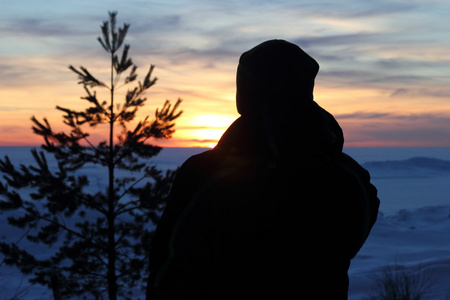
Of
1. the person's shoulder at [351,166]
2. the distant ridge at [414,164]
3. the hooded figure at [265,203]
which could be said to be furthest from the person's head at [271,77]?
the distant ridge at [414,164]

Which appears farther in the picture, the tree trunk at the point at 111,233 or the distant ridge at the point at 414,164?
the distant ridge at the point at 414,164

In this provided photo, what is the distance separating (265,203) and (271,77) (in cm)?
40

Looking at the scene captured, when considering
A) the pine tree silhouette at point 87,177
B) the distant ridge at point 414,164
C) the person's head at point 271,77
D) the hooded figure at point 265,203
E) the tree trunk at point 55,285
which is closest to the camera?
the hooded figure at point 265,203

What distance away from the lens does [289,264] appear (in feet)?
5.41

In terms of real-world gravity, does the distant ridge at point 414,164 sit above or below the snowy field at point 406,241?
above

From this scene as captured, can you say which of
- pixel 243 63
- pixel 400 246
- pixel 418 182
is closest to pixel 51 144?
pixel 243 63

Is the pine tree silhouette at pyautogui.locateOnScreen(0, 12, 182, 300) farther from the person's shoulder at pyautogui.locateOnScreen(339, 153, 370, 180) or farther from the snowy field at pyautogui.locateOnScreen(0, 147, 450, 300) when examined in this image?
the person's shoulder at pyautogui.locateOnScreen(339, 153, 370, 180)

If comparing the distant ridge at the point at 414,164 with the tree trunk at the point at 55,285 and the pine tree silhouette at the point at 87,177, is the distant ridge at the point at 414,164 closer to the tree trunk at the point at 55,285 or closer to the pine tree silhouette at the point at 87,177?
the pine tree silhouette at the point at 87,177

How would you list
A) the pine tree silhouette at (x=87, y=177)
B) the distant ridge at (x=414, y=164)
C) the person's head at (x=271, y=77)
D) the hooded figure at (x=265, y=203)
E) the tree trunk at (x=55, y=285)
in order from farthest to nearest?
the distant ridge at (x=414, y=164)
the pine tree silhouette at (x=87, y=177)
the tree trunk at (x=55, y=285)
the person's head at (x=271, y=77)
the hooded figure at (x=265, y=203)

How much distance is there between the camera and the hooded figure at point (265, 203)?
1529 mm

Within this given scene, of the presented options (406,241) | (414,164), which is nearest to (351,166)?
(406,241)

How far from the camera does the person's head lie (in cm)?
167

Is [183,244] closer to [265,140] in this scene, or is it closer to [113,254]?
[265,140]

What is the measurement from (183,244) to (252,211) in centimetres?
23
